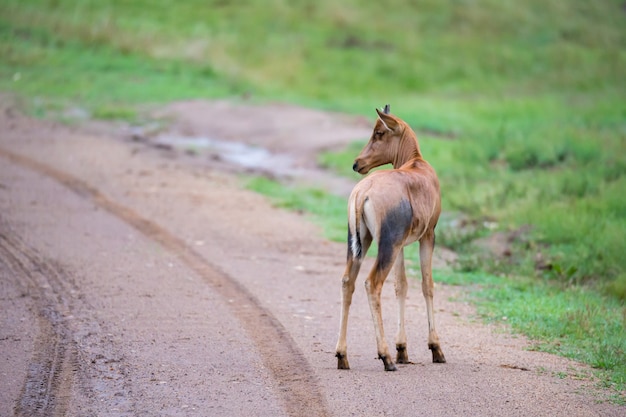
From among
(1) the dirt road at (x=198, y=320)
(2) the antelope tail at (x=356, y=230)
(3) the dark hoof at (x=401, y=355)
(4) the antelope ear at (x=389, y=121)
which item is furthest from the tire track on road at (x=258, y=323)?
(4) the antelope ear at (x=389, y=121)

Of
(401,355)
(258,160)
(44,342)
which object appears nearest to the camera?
(401,355)

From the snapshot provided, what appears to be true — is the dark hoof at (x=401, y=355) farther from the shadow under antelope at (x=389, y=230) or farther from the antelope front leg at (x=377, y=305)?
the antelope front leg at (x=377, y=305)

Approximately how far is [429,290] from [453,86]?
22.1 m

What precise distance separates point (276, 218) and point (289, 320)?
521 centimetres

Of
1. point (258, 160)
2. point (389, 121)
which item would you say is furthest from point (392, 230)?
point (258, 160)

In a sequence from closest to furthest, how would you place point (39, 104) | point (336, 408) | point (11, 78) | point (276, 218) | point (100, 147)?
point (336, 408), point (276, 218), point (100, 147), point (39, 104), point (11, 78)

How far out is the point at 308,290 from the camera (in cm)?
1000

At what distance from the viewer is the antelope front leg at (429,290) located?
24.7ft

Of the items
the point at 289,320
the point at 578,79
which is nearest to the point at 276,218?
the point at 289,320

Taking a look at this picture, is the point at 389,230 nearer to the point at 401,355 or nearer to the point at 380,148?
the point at 401,355

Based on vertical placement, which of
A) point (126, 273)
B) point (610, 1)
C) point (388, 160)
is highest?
point (610, 1)

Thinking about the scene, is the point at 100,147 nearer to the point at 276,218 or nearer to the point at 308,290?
the point at 276,218

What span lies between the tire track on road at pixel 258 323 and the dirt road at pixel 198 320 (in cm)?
2

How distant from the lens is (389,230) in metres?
7.06
